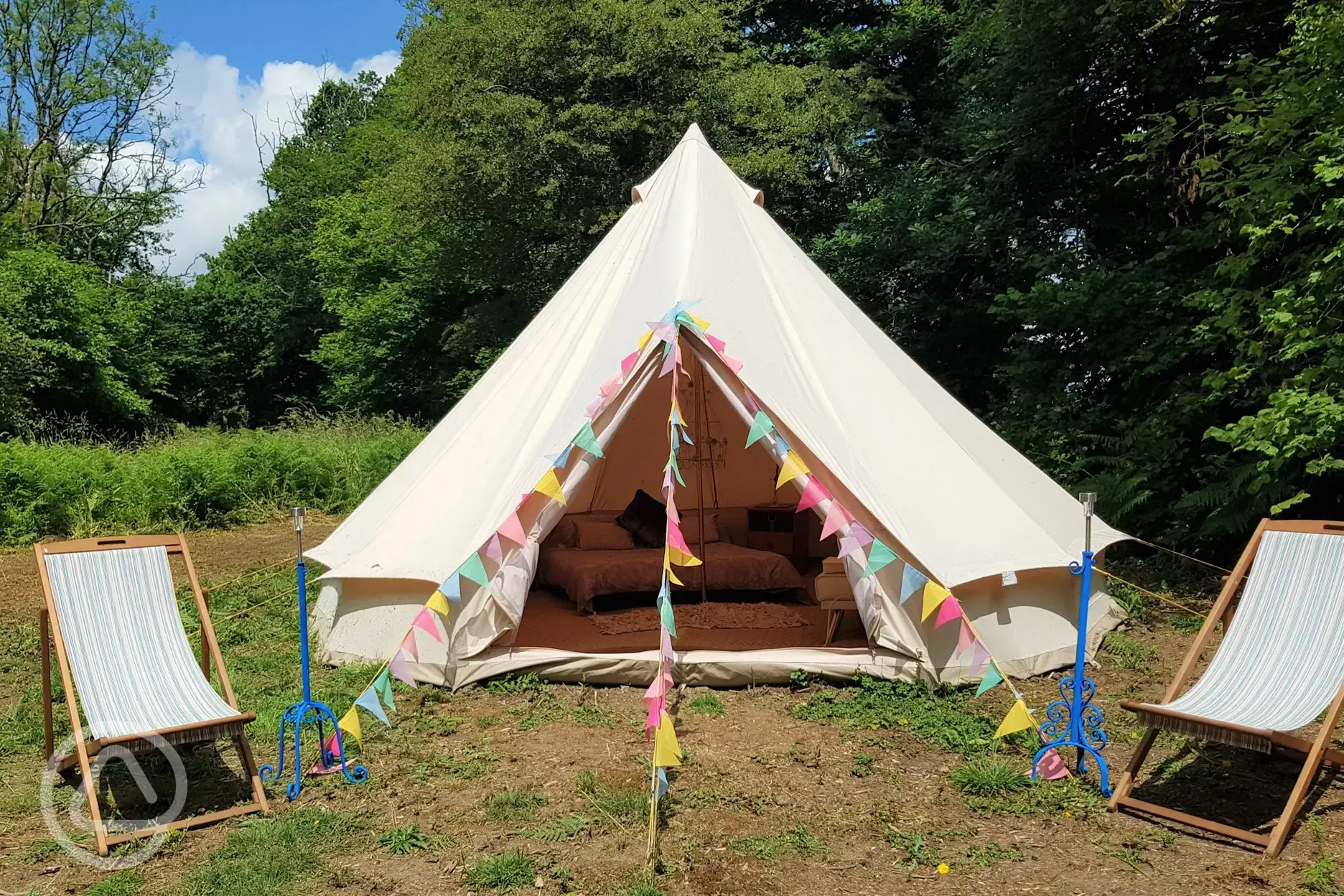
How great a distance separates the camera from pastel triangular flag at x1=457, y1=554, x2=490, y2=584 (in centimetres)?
445

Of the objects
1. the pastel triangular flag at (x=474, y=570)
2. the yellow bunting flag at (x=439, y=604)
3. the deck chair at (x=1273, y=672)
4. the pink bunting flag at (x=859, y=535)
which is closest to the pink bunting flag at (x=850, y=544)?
the pink bunting flag at (x=859, y=535)

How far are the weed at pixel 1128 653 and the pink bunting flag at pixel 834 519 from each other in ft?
6.76

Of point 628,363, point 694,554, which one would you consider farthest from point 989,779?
point 694,554

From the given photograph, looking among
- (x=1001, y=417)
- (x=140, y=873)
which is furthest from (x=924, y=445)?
(x=1001, y=417)

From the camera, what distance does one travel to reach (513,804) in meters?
3.67

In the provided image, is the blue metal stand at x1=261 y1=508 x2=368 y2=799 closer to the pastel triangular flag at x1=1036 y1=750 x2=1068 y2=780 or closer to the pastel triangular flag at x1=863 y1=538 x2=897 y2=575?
the pastel triangular flag at x1=863 y1=538 x2=897 y2=575

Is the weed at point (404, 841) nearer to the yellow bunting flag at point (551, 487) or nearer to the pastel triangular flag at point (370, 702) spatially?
the pastel triangular flag at point (370, 702)

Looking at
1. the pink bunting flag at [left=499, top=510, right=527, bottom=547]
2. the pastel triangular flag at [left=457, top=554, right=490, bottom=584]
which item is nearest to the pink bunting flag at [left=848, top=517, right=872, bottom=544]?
the pink bunting flag at [left=499, top=510, right=527, bottom=547]

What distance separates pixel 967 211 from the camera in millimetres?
11305

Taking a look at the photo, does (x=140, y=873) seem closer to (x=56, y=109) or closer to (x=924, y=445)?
(x=924, y=445)

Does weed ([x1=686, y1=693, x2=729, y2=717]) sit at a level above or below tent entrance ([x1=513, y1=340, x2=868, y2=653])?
below

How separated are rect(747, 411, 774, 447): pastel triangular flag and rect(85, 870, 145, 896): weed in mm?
2887

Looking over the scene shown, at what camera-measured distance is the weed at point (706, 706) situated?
4.66 meters

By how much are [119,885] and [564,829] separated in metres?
1.37
